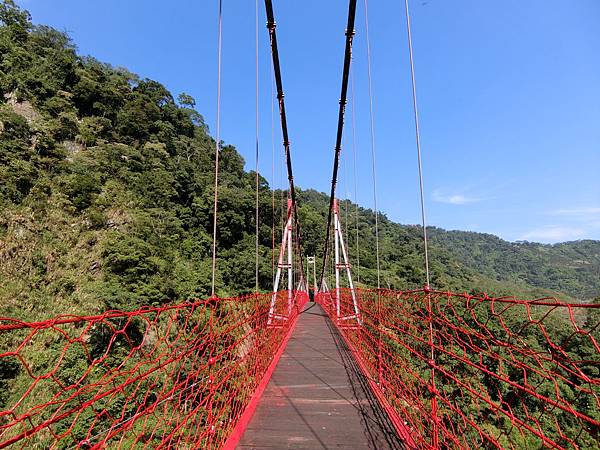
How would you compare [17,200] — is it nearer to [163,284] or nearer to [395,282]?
[163,284]

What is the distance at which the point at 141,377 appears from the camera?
133cm

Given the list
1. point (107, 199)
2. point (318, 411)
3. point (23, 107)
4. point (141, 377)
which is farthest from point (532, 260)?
point (23, 107)

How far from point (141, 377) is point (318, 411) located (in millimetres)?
1566

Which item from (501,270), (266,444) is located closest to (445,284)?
(266,444)

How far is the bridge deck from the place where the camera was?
1.99 m

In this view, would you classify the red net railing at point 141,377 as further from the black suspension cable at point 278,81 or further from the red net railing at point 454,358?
the black suspension cable at point 278,81

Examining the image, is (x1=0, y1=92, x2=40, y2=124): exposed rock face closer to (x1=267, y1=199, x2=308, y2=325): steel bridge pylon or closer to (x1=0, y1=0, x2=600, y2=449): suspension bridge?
(x1=267, y1=199, x2=308, y2=325): steel bridge pylon

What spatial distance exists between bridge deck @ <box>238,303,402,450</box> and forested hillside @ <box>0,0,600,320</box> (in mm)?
3864

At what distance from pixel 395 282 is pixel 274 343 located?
30.8m

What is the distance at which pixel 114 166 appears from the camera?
22.4 metres

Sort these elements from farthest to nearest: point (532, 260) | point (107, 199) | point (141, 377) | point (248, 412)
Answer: point (532, 260) → point (107, 199) → point (248, 412) → point (141, 377)

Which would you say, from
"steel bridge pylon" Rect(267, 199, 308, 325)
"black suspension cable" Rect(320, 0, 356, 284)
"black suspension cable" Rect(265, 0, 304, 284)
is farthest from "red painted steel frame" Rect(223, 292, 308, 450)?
"black suspension cable" Rect(320, 0, 356, 284)

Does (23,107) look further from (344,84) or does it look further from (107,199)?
(344,84)

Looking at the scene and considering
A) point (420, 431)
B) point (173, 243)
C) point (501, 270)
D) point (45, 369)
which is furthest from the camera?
point (501, 270)
